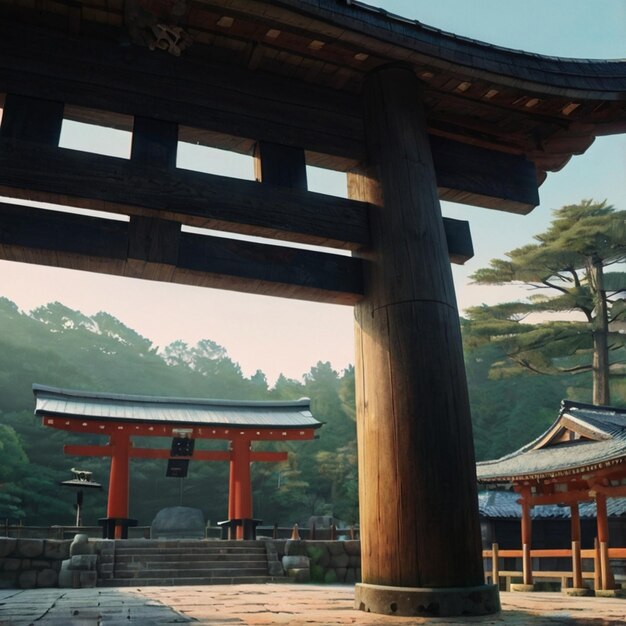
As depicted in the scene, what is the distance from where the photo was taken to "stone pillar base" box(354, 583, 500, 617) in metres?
3.63

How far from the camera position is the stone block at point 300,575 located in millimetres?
14078

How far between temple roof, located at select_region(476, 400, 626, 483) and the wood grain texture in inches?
423

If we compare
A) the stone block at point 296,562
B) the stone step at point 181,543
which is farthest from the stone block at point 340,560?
the stone step at point 181,543

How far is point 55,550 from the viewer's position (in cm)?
1330

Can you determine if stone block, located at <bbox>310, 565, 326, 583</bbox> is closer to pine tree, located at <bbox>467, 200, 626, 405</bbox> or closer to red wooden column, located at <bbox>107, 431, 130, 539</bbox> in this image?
red wooden column, located at <bbox>107, 431, 130, 539</bbox>

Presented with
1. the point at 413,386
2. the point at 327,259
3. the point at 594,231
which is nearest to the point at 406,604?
the point at 413,386

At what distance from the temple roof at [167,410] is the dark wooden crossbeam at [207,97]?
1568cm

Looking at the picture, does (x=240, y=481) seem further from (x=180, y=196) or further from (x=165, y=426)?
(x=180, y=196)

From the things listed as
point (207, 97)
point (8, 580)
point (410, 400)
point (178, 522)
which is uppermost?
point (207, 97)

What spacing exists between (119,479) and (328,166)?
607 inches

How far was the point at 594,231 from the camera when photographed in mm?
29328

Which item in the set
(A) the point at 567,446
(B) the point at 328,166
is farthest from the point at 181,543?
(B) the point at 328,166

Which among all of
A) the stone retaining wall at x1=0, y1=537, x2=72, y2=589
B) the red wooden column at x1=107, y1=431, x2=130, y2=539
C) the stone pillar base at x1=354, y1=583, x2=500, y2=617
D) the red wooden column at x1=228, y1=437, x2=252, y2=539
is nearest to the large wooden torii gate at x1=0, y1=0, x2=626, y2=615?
the stone pillar base at x1=354, y1=583, x2=500, y2=617

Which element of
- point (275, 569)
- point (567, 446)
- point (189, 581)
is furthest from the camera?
point (567, 446)
